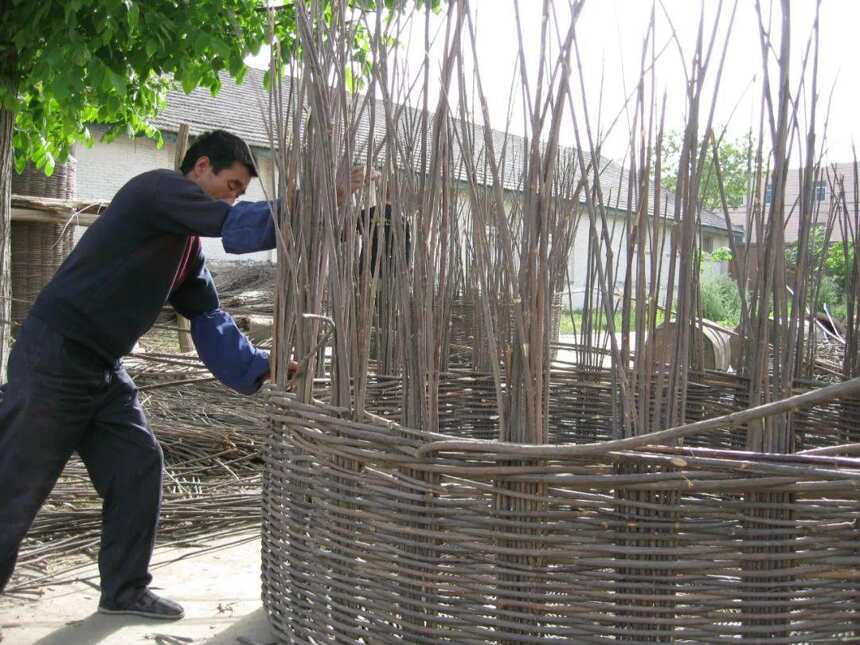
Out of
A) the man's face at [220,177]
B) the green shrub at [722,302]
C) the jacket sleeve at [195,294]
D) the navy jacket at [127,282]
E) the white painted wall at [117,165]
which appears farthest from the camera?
the white painted wall at [117,165]

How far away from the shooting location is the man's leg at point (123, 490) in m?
2.21

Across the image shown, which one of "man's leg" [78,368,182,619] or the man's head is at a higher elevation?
the man's head

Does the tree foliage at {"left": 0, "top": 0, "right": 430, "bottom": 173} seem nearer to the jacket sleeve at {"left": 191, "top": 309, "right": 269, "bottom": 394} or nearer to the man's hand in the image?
the jacket sleeve at {"left": 191, "top": 309, "right": 269, "bottom": 394}

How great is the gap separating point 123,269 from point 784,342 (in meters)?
1.51

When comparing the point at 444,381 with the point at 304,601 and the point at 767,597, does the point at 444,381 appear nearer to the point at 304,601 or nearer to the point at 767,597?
the point at 304,601

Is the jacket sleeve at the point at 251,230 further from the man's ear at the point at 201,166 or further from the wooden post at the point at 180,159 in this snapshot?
the wooden post at the point at 180,159

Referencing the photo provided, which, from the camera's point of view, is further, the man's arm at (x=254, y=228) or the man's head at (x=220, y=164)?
the man's head at (x=220, y=164)

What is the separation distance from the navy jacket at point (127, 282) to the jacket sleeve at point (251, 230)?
0.21 metres

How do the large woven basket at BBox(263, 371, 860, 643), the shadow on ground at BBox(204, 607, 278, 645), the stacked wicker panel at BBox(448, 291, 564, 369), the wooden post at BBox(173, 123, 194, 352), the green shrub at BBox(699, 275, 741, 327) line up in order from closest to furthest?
the large woven basket at BBox(263, 371, 860, 643) < the stacked wicker panel at BBox(448, 291, 564, 369) < the shadow on ground at BBox(204, 607, 278, 645) < the wooden post at BBox(173, 123, 194, 352) < the green shrub at BBox(699, 275, 741, 327)

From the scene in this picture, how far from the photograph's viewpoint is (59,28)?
11.0 ft

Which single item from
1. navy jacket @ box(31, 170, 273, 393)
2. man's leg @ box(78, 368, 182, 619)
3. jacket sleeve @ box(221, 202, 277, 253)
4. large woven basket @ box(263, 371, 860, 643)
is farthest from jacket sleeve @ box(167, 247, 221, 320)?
large woven basket @ box(263, 371, 860, 643)

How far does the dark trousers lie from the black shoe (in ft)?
0.07

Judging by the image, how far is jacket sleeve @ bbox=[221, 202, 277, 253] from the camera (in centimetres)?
188

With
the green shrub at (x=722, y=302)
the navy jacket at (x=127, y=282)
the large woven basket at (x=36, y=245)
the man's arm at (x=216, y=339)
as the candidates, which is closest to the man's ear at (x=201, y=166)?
the navy jacket at (x=127, y=282)
